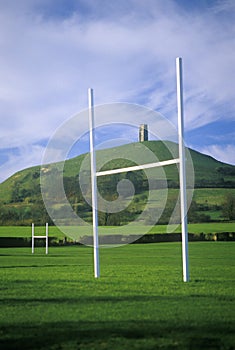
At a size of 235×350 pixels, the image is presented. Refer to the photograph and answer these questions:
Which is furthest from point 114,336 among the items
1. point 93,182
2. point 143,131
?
point 143,131

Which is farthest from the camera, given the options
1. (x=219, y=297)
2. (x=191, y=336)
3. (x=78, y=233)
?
(x=78, y=233)

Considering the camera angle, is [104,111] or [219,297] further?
[104,111]

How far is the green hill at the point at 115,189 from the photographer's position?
42.3 meters

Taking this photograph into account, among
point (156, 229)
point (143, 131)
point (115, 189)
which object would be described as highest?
point (115, 189)

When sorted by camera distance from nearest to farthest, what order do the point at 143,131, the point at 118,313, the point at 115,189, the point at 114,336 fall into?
the point at 114,336, the point at 118,313, the point at 143,131, the point at 115,189

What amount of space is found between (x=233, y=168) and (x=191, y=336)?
6115 cm

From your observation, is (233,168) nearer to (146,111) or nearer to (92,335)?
(146,111)

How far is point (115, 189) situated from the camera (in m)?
28.3

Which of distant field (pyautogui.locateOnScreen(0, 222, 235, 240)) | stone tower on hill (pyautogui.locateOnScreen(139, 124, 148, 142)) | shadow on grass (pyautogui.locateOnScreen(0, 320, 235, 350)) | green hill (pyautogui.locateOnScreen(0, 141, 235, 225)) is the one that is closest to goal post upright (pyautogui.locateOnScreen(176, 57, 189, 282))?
stone tower on hill (pyautogui.locateOnScreen(139, 124, 148, 142))

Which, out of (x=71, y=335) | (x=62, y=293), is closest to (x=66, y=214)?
(x=62, y=293)

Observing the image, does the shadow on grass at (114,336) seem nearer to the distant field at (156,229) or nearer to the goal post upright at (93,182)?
the goal post upright at (93,182)

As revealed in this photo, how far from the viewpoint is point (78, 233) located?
119 feet

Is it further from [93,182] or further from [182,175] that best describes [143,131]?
[182,175]

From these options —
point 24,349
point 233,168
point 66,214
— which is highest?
point 233,168
